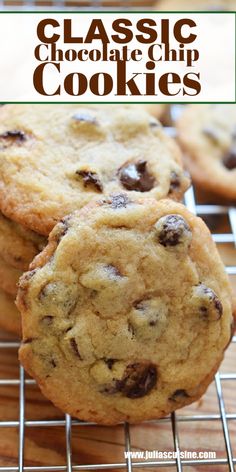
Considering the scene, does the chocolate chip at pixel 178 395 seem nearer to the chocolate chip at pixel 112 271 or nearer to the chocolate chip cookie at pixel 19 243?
the chocolate chip at pixel 112 271

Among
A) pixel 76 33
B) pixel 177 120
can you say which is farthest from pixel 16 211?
pixel 177 120

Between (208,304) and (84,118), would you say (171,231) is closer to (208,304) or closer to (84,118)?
(208,304)

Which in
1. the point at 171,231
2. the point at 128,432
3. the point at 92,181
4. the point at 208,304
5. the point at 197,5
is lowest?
the point at 128,432

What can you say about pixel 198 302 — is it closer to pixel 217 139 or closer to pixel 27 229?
pixel 27 229

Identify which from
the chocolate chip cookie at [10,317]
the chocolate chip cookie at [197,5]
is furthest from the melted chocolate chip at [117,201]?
the chocolate chip cookie at [197,5]

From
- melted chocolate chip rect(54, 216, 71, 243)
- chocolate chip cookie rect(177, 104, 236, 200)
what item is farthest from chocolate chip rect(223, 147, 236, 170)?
melted chocolate chip rect(54, 216, 71, 243)

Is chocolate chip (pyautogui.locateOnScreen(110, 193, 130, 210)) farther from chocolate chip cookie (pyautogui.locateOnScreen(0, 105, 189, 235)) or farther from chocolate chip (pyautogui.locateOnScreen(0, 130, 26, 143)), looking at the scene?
chocolate chip (pyautogui.locateOnScreen(0, 130, 26, 143))

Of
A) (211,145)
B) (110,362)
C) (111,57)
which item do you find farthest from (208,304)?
(211,145)
